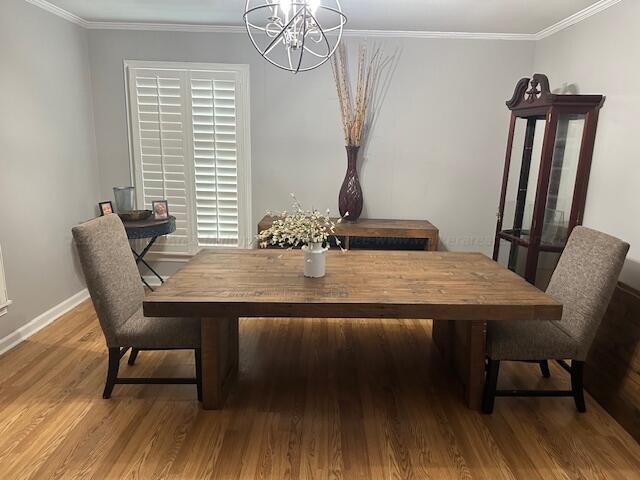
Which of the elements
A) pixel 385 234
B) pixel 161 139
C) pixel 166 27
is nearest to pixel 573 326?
pixel 385 234

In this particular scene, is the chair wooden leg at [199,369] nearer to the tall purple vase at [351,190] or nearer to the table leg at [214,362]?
the table leg at [214,362]

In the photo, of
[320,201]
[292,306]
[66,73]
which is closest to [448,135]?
[320,201]

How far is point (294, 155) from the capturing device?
13.3 ft

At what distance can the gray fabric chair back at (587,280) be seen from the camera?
208 centimetres

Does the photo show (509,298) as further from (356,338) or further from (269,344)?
(269,344)

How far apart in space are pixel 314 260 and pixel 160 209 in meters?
2.06

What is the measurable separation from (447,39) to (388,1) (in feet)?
3.61

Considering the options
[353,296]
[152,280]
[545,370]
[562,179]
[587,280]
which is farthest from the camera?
[152,280]

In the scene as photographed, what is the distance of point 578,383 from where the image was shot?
7.53 ft

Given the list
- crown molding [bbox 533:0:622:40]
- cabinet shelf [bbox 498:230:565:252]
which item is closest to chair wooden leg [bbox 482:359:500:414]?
cabinet shelf [bbox 498:230:565:252]

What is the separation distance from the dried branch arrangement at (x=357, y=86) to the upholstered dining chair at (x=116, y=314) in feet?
7.19

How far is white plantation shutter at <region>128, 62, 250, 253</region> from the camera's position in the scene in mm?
3893

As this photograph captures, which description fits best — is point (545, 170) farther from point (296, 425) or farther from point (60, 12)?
point (60, 12)

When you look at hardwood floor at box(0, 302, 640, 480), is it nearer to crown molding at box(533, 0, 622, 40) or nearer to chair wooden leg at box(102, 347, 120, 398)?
chair wooden leg at box(102, 347, 120, 398)
